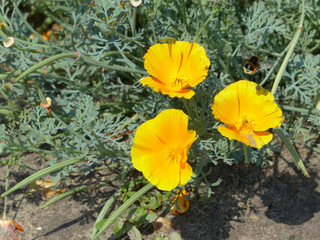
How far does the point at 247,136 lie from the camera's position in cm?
150

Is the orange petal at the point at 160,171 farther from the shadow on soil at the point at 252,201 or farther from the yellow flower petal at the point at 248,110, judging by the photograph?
the shadow on soil at the point at 252,201

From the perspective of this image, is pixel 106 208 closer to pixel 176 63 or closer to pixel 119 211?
pixel 119 211

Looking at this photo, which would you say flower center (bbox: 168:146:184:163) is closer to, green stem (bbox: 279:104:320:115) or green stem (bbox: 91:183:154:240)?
green stem (bbox: 91:183:154:240)

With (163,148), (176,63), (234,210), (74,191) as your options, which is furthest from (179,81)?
(74,191)

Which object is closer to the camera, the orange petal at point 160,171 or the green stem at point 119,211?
the orange petal at point 160,171

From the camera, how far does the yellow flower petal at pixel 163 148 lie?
155 centimetres

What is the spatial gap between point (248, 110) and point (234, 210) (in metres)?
0.62

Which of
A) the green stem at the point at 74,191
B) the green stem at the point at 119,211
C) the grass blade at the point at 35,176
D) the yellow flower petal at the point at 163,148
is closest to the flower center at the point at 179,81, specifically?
the yellow flower petal at the point at 163,148

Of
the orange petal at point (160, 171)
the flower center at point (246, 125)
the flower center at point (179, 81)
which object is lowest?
the orange petal at point (160, 171)

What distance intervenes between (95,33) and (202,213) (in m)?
1.15

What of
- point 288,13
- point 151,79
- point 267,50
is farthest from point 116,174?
point 288,13

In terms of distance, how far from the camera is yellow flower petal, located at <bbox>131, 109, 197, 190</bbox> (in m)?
1.55

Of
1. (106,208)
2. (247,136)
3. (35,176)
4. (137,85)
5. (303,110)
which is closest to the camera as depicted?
(247,136)

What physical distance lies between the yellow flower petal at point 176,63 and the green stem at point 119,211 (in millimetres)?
527
